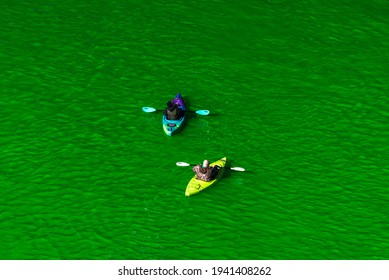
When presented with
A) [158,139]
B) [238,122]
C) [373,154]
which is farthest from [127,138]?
[373,154]

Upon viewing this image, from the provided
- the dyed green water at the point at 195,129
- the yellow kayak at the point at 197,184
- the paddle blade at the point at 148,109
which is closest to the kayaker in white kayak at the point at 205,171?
the yellow kayak at the point at 197,184

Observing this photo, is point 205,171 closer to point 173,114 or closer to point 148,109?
point 173,114

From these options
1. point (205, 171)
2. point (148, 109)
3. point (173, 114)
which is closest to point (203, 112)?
point (173, 114)

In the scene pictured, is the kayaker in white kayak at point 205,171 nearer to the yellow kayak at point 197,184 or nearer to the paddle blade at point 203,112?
the yellow kayak at point 197,184

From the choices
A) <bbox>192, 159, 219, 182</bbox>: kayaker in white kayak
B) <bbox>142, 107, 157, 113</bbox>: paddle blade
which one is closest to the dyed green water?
<bbox>142, 107, 157, 113</bbox>: paddle blade

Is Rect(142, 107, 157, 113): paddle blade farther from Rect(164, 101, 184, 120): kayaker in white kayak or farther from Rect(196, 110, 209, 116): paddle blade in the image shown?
Rect(196, 110, 209, 116): paddle blade
